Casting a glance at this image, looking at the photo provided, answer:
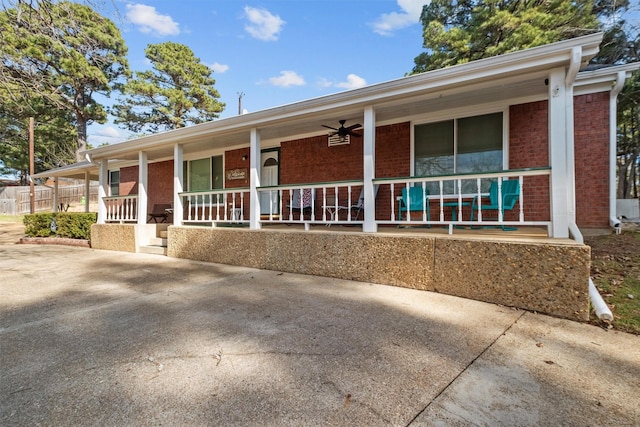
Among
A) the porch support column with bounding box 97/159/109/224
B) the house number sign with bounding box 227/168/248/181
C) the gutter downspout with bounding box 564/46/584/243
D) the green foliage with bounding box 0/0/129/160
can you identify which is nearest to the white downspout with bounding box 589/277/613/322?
the gutter downspout with bounding box 564/46/584/243

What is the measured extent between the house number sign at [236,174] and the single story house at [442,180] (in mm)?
45

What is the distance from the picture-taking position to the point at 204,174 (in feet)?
34.7

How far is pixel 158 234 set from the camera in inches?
342

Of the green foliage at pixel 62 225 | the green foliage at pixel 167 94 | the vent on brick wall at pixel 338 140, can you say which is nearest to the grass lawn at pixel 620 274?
the vent on brick wall at pixel 338 140

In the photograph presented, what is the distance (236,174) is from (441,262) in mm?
7118

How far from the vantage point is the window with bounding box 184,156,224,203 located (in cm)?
1019

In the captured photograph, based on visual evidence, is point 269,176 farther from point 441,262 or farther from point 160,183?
point 441,262

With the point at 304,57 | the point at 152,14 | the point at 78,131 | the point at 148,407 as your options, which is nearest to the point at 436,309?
the point at 148,407

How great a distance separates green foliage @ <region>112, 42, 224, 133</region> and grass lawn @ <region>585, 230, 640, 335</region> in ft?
78.3

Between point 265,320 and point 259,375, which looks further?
point 265,320

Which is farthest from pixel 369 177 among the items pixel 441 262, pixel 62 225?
pixel 62 225

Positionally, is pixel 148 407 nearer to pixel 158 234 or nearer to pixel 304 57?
pixel 158 234

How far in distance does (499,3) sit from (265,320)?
560 inches

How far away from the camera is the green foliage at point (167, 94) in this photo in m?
22.1
